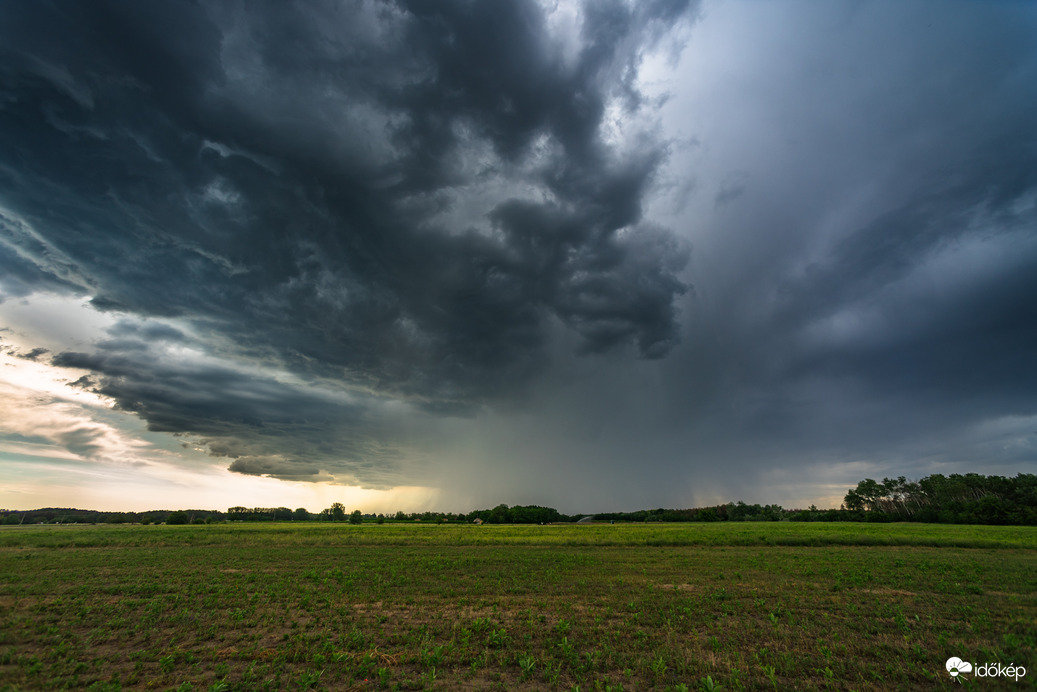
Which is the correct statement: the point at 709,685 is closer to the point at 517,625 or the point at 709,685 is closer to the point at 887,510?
the point at 517,625

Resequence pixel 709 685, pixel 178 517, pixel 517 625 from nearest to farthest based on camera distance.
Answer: pixel 709 685 < pixel 517 625 < pixel 178 517

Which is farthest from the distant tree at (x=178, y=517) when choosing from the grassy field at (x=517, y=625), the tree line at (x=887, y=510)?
the grassy field at (x=517, y=625)

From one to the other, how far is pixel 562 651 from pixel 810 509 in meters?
180

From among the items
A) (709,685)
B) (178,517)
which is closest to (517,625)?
(709,685)

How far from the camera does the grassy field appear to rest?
10570 millimetres

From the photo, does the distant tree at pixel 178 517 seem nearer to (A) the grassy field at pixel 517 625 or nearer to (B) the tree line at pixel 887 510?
(B) the tree line at pixel 887 510

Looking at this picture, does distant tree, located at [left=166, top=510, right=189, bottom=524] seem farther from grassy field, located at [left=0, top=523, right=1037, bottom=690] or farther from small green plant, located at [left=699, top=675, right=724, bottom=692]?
small green plant, located at [left=699, top=675, right=724, bottom=692]

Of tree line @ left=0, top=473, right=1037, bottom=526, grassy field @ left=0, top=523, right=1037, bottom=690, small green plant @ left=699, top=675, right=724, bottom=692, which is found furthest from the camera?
tree line @ left=0, top=473, right=1037, bottom=526

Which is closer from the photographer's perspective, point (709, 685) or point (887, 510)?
point (709, 685)

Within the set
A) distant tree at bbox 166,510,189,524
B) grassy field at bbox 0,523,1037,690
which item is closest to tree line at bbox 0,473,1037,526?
distant tree at bbox 166,510,189,524

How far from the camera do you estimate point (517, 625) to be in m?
14.9

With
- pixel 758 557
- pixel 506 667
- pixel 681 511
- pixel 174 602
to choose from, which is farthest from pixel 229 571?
pixel 681 511

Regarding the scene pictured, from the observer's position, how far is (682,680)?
10.4m

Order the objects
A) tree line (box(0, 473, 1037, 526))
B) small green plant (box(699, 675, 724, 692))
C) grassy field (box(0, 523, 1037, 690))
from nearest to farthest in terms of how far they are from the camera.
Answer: small green plant (box(699, 675, 724, 692)), grassy field (box(0, 523, 1037, 690)), tree line (box(0, 473, 1037, 526))
